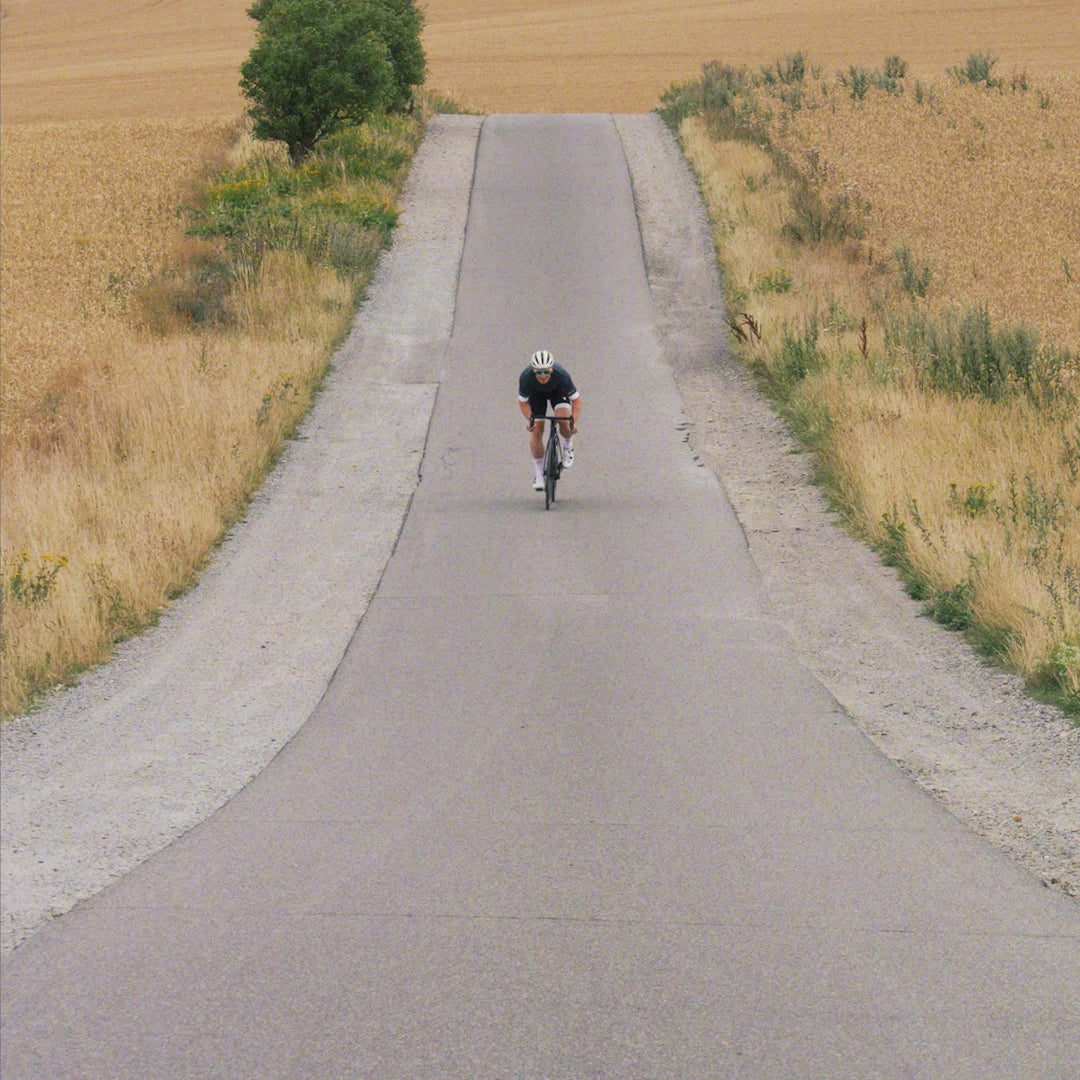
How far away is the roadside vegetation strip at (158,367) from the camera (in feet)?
38.0

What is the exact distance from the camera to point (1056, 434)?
14.8 meters

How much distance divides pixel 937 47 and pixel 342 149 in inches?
1712

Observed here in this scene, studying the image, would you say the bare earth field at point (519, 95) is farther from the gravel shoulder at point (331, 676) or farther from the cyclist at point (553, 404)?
the cyclist at point (553, 404)

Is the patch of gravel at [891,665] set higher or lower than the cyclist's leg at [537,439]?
lower

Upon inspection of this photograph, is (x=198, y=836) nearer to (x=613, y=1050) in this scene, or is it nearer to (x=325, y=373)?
(x=613, y=1050)

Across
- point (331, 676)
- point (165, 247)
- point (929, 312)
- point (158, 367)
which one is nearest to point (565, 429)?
point (331, 676)

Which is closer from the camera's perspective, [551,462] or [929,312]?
[551,462]

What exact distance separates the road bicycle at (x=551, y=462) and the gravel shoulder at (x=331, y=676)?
1573 millimetres

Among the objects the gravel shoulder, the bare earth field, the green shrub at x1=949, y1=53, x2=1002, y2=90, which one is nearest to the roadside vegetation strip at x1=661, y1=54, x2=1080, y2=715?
the green shrub at x1=949, y1=53, x2=1002, y2=90

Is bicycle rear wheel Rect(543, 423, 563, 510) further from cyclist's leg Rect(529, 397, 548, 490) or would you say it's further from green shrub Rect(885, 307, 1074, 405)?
green shrub Rect(885, 307, 1074, 405)

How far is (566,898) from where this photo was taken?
629 cm

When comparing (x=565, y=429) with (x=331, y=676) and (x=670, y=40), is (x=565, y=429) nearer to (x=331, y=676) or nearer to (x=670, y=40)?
(x=331, y=676)

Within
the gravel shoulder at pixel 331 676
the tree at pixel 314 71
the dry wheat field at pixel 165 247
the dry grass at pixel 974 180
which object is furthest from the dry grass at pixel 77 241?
the dry grass at pixel 974 180

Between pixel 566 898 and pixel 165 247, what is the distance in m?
25.2
